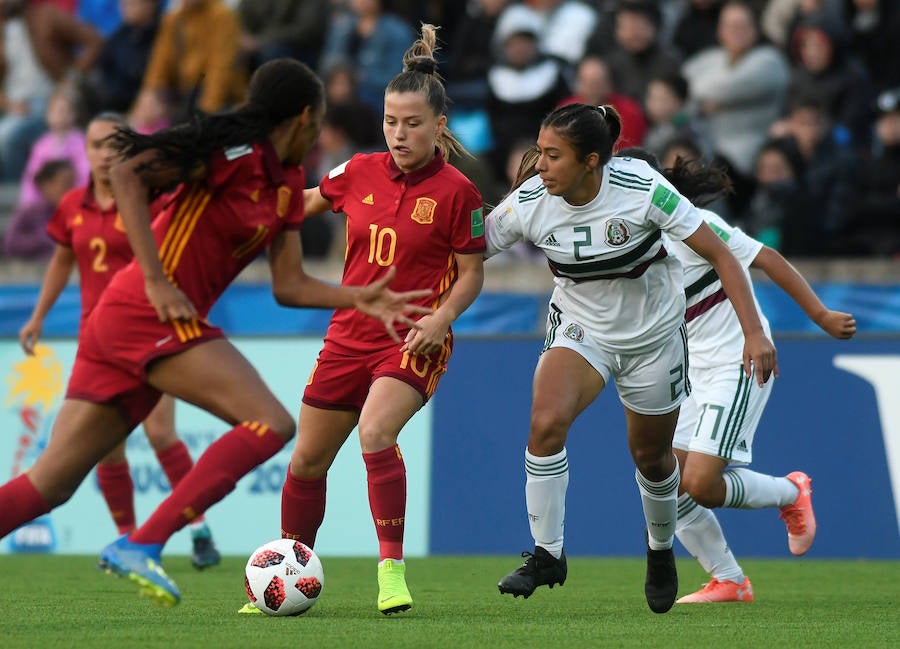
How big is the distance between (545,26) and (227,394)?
30.2 feet

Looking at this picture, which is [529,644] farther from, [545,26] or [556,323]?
[545,26]

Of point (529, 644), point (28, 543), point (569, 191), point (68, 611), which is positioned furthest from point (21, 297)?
point (529, 644)

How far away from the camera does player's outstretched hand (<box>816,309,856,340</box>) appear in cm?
680

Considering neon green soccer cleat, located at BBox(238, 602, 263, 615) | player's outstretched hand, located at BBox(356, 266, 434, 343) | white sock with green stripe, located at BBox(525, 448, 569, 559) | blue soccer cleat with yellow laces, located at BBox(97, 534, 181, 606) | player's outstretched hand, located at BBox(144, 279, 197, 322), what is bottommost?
neon green soccer cleat, located at BBox(238, 602, 263, 615)

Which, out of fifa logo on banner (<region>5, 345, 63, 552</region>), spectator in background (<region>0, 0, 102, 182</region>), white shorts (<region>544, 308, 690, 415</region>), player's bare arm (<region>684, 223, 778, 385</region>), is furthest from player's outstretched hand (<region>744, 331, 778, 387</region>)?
spectator in background (<region>0, 0, 102, 182</region>)

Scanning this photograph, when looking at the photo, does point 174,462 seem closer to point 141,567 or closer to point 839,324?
point 141,567

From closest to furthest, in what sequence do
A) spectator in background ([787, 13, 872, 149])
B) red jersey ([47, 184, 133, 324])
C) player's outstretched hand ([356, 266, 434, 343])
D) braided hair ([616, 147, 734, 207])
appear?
player's outstretched hand ([356, 266, 434, 343]), braided hair ([616, 147, 734, 207]), red jersey ([47, 184, 133, 324]), spectator in background ([787, 13, 872, 149])

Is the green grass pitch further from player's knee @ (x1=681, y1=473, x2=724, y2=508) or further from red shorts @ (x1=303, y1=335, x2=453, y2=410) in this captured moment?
red shorts @ (x1=303, y1=335, x2=453, y2=410)

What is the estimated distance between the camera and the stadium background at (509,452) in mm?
9781

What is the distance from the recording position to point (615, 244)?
6434 mm

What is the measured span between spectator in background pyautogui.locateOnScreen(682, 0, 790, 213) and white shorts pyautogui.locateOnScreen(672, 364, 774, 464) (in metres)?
5.34

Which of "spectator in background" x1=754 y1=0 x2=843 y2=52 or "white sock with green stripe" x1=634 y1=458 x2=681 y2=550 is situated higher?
"spectator in background" x1=754 y1=0 x2=843 y2=52

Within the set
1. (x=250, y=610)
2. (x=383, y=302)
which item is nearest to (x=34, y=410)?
(x=250, y=610)

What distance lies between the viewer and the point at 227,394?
549 cm
